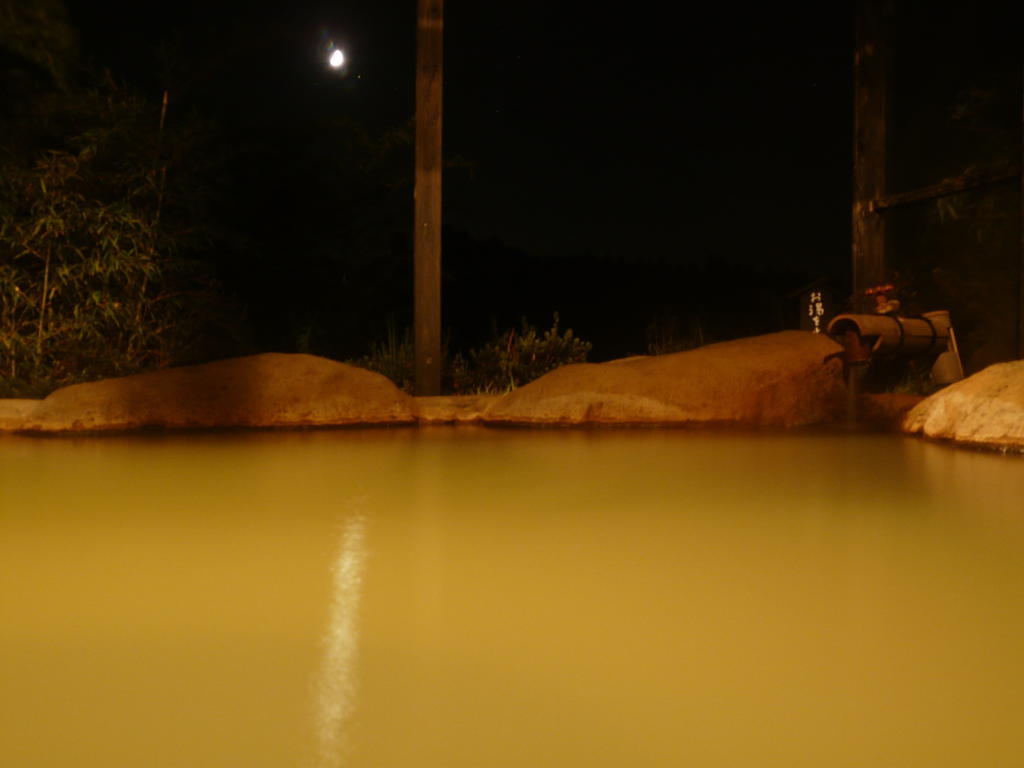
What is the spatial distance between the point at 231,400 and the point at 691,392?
2.68 meters

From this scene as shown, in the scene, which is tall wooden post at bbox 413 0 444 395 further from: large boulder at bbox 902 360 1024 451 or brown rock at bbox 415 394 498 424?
large boulder at bbox 902 360 1024 451

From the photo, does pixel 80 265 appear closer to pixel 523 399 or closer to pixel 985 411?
pixel 523 399

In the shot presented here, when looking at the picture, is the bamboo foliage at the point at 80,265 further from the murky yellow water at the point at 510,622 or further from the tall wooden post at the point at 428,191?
the murky yellow water at the point at 510,622

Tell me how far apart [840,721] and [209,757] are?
893mm

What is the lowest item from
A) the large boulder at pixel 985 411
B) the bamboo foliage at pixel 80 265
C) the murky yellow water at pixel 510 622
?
the murky yellow water at pixel 510 622

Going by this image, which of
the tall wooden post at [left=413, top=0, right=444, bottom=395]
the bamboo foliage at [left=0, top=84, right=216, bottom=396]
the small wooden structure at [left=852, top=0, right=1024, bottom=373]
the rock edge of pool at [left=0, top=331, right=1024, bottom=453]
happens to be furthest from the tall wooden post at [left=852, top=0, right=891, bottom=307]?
the bamboo foliage at [left=0, top=84, right=216, bottom=396]

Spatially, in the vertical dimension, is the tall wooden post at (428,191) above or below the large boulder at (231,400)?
above

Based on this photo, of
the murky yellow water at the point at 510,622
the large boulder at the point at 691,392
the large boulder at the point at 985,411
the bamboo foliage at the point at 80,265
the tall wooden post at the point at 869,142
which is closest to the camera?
the murky yellow water at the point at 510,622

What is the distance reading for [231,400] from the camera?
5.73 metres

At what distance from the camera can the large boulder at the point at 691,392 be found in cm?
599

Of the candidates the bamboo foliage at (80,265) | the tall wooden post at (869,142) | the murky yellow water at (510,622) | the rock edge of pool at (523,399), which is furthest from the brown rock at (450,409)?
the tall wooden post at (869,142)

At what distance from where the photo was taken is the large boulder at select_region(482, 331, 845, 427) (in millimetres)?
5988

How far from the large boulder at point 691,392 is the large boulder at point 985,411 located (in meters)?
0.84

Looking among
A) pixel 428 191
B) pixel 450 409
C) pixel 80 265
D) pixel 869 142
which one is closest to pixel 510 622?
pixel 450 409
